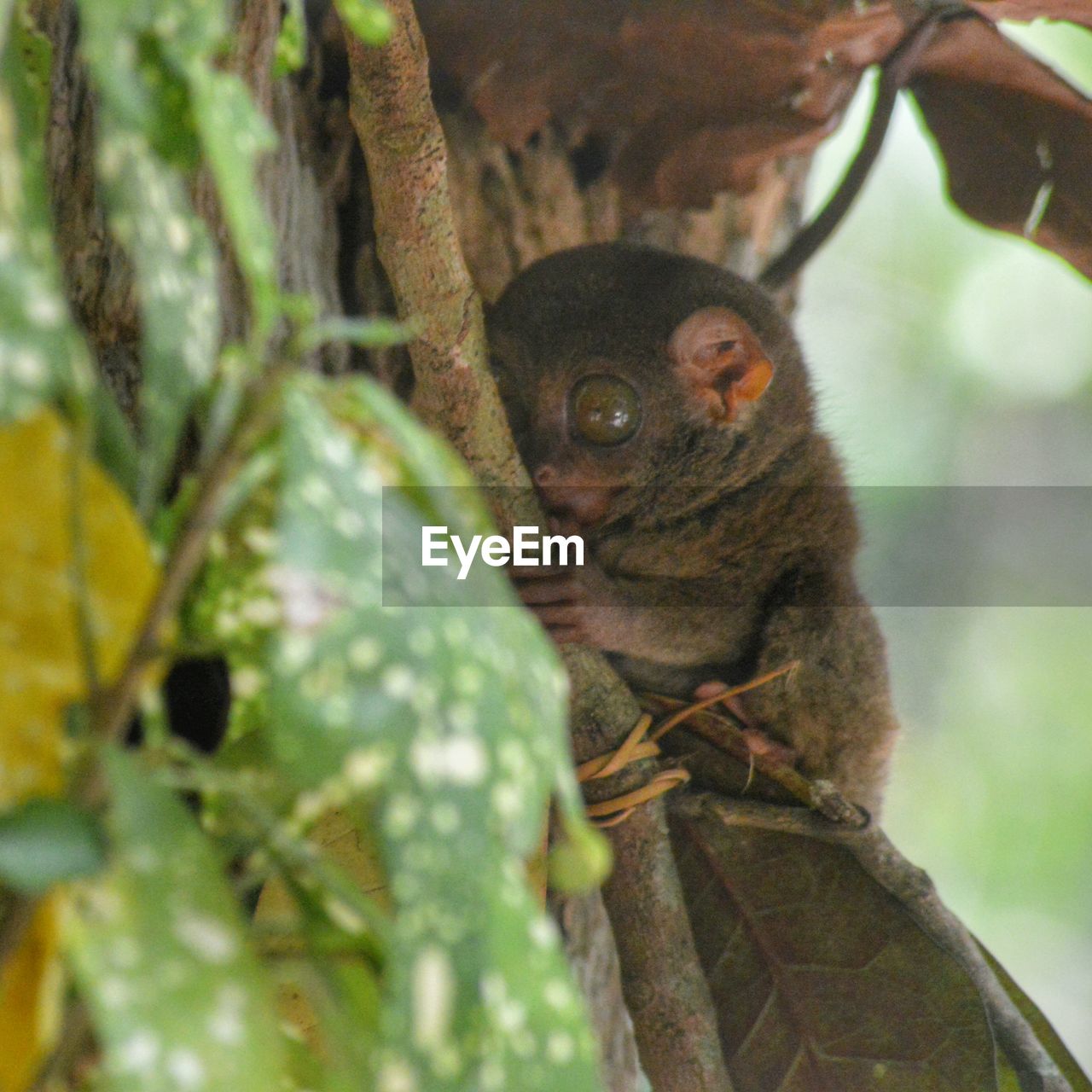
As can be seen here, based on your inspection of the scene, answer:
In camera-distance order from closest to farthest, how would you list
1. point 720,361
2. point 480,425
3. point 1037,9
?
point 480,425 → point 1037,9 → point 720,361

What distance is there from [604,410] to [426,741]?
2.09 metres

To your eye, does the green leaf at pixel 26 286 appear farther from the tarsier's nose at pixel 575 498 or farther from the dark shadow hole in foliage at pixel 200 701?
the tarsier's nose at pixel 575 498

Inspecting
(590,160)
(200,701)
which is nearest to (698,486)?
(590,160)

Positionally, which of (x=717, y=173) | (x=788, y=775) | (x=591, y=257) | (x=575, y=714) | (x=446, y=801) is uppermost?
(x=717, y=173)

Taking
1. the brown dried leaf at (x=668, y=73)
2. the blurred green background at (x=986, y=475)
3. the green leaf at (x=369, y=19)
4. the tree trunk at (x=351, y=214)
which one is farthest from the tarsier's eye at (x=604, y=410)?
the blurred green background at (x=986, y=475)

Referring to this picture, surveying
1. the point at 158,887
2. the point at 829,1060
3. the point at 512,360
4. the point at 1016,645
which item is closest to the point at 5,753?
the point at 158,887

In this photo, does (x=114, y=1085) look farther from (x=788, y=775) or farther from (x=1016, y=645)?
(x=1016, y=645)

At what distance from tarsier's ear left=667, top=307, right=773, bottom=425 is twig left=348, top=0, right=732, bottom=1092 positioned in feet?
2.51

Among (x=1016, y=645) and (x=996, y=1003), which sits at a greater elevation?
(x=996, y=1003)

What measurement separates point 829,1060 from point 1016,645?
22.6ft

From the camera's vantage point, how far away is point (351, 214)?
2.82 meters

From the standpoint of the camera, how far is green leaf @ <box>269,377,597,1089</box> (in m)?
0.74

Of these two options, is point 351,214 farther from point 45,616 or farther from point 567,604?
point 45,616

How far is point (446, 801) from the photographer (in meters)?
0.76
